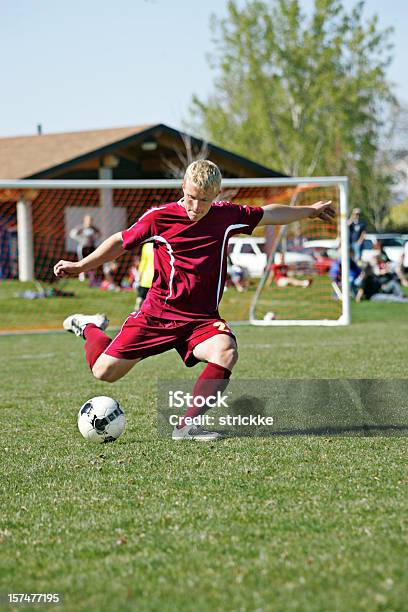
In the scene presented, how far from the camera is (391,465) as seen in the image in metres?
5.07

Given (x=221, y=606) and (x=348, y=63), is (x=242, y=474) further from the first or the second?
(x=348, y=63)

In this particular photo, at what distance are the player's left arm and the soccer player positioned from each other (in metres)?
0.08

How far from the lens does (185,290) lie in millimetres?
6094

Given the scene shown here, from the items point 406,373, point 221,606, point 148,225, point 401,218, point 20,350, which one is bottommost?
point 401,218

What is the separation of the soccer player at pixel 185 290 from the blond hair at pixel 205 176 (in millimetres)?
152

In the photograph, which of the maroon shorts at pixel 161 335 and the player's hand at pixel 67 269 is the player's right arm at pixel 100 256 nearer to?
the player's hand at pixel 67 269

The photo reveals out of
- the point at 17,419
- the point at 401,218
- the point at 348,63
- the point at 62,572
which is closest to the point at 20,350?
the point at 17,419

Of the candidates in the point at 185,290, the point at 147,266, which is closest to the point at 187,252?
the point at 185,290

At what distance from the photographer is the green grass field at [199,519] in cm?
→ 322

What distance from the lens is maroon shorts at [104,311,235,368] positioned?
20.1 ft

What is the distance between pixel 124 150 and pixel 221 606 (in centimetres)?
2639

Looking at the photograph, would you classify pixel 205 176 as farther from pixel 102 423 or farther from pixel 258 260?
pixel 258 260

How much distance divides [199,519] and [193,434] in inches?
75.2

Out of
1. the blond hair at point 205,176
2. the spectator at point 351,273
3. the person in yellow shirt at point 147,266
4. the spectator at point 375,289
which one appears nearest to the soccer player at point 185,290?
the blond hair at point 205,176
